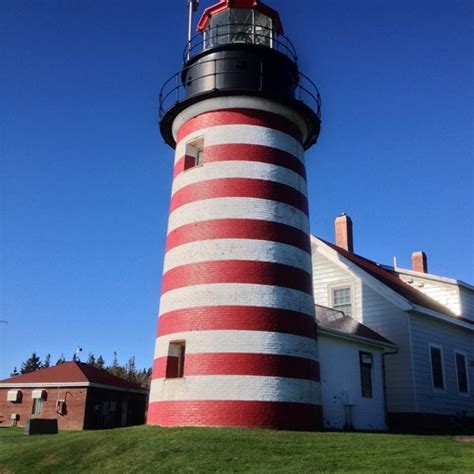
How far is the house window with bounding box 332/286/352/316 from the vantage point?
23.2m

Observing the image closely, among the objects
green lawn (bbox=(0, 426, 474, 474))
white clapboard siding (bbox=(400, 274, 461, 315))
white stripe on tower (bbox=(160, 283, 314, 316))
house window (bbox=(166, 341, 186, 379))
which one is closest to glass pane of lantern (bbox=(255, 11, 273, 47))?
white stripe on tower (bbox=(160, 283, 314, 316))

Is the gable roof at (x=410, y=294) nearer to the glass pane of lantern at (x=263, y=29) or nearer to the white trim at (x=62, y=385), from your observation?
the glass pane of lantern at (x=263, y=29)

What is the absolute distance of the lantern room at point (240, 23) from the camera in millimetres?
19031

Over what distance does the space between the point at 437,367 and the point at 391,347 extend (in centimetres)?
294

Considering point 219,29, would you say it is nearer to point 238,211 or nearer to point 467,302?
point 238,211

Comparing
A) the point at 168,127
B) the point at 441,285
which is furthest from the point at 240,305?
the point at 441,285

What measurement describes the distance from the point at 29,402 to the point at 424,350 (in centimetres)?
2014

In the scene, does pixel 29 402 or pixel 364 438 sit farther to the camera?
pixel 29 402

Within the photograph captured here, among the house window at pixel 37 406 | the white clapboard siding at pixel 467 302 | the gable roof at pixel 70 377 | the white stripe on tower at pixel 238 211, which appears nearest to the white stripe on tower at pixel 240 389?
the white stripe on tower at pixel 238 211

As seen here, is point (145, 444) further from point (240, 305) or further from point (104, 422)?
point (104, 422)

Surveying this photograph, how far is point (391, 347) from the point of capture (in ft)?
67.8

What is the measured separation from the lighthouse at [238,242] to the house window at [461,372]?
32.4 ft

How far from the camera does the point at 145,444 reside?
42.2ft

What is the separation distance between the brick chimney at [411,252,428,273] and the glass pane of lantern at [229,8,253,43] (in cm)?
1657
